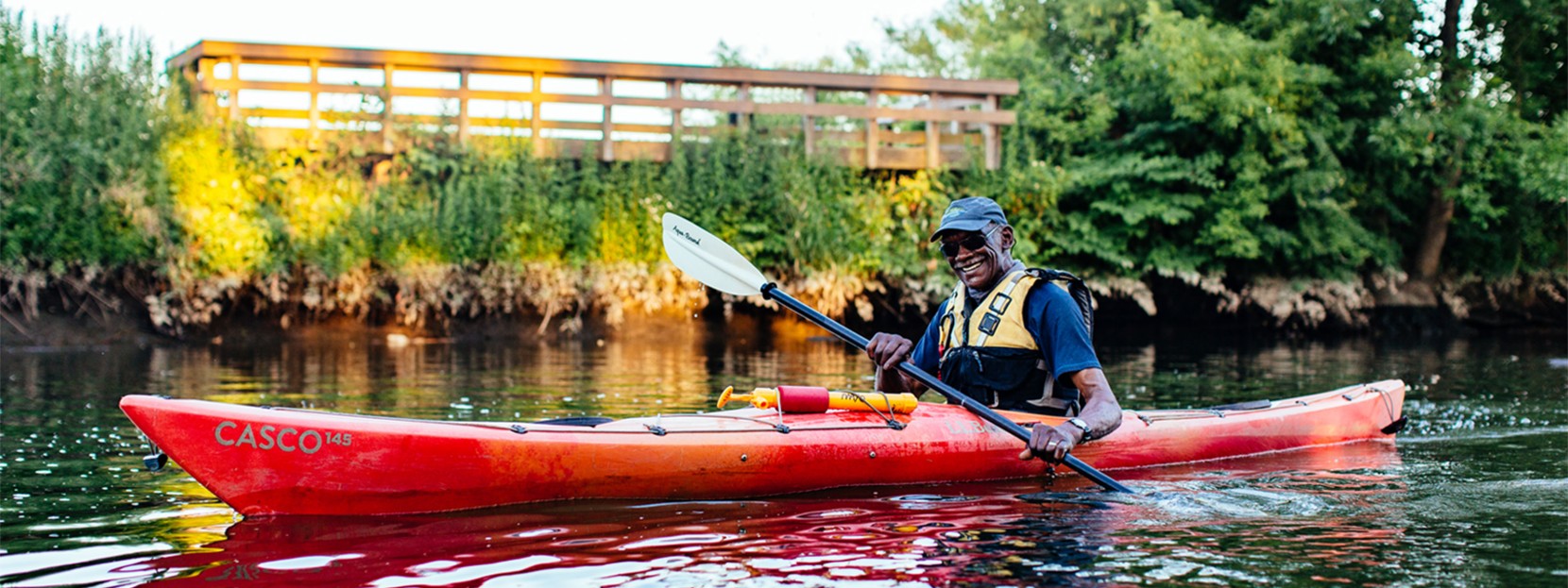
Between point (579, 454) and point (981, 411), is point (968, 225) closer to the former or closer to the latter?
point (981, 411)

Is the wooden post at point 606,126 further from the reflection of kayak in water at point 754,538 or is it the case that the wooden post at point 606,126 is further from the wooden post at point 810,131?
the reflection of kayak in water at point 754,538

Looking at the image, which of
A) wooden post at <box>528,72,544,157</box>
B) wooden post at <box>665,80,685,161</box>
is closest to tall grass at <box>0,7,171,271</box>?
wooden post at <box>528,72,544,157</box>

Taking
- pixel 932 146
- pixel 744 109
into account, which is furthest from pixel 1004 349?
pixel 932 146

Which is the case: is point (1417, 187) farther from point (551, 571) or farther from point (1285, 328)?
point (551, 571)

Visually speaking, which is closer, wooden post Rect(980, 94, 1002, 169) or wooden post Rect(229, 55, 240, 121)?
wooden post Rect(229, 55, 240, 121)

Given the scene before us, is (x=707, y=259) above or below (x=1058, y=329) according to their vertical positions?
above

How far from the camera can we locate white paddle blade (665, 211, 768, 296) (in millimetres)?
6383

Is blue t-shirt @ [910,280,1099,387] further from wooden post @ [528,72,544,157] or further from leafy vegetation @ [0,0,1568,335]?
wooden post @ [528,72,544,157]

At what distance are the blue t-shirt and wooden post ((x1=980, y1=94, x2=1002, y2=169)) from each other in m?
10.4

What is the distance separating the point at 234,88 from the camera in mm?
13453

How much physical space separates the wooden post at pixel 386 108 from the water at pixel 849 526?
590 cm

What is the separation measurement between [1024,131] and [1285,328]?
165 inches

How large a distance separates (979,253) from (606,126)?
31.3ft

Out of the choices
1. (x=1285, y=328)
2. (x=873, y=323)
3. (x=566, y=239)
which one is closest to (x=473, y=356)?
(x=566, y=239)
